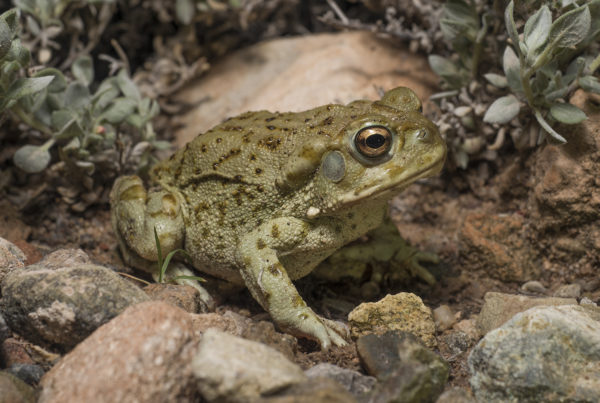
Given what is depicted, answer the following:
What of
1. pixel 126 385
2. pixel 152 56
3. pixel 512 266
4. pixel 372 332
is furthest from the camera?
pixel 152 56

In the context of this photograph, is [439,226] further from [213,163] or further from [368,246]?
[213,163]

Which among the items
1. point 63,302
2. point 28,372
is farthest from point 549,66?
point 28,372

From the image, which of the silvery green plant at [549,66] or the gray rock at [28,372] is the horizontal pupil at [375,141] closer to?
the silvery green plant at [549,66]

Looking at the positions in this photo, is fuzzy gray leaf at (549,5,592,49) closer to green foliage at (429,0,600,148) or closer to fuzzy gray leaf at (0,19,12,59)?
green foliage at (429,0,600,148)

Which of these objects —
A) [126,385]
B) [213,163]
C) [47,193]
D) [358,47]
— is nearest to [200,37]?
[358,47]

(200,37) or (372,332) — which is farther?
(200,37)

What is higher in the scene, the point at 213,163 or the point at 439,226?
the point at 213,163

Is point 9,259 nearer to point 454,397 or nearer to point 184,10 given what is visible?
point 454,397
